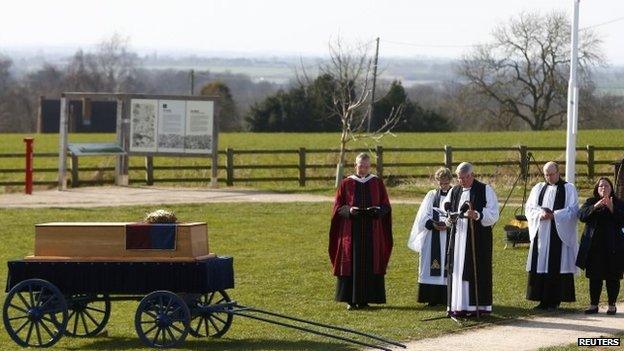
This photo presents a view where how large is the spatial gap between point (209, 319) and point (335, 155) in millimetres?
31559

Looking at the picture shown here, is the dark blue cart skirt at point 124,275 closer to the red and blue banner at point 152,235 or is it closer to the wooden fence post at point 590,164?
the red and blue banner at point 152,235

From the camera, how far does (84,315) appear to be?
15.9 metres

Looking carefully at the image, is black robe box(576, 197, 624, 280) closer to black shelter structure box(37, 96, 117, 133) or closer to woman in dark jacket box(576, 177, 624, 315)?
woman in dark jacket box(576, 177, 624, 315)

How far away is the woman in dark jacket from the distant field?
19.5 meters

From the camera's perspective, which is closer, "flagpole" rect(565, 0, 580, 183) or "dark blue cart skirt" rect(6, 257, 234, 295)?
"dark blue cart skirt" rect(6, 257, 234, 295)

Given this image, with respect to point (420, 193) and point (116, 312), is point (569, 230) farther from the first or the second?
point (420, 193)

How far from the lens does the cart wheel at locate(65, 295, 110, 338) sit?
14.8m

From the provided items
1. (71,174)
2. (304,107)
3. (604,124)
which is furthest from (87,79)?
(71,174)

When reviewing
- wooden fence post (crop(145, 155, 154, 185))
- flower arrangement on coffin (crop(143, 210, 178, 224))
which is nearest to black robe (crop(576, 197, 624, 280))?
flower arrangement on coffin (crop(143, 210, 178, 224))

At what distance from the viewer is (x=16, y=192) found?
123 ft

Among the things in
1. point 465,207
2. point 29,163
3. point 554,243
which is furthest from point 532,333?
point 29,163

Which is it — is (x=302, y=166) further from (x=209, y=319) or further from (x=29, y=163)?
(x=209, y=319)

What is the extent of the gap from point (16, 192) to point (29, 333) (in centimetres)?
2364

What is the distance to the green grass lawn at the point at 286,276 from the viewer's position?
49.8 ft
